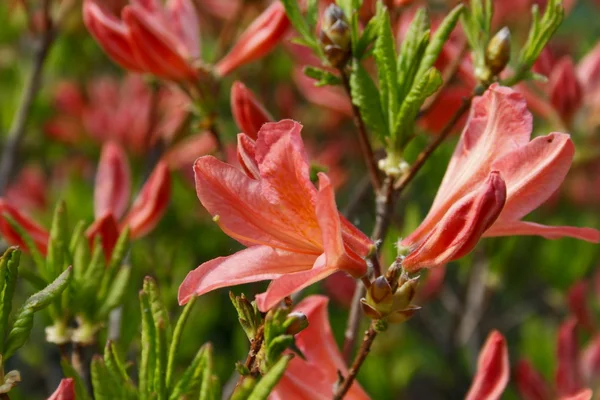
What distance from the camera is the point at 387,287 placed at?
925 millimetres

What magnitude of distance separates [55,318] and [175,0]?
0.82 metres

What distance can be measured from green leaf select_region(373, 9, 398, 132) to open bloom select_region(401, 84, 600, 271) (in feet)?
0.42

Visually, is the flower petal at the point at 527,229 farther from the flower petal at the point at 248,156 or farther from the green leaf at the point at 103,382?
the green leaf at the point at 103,382

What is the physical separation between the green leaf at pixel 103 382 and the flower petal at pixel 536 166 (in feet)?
1.76

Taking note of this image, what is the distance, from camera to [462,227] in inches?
35.2

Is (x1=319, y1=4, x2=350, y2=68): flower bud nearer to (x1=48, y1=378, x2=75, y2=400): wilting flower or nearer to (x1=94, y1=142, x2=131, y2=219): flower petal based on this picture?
(x1=48, y1=378, x2=75, y2=400): wilting flower

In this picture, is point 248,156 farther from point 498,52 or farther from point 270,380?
point 498,52

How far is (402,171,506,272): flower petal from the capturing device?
0.87 metres

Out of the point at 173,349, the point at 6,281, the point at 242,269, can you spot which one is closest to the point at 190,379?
the point at 173,349

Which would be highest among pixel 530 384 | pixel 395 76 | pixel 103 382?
pixel 395 76

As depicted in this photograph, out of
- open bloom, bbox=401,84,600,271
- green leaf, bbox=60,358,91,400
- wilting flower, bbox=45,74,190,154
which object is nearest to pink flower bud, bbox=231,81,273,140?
open bloom, bbox=401,84,600,271

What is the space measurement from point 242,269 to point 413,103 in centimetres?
35

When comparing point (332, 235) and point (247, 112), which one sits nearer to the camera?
point (332, 235)

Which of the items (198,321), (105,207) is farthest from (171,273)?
(105,207)
